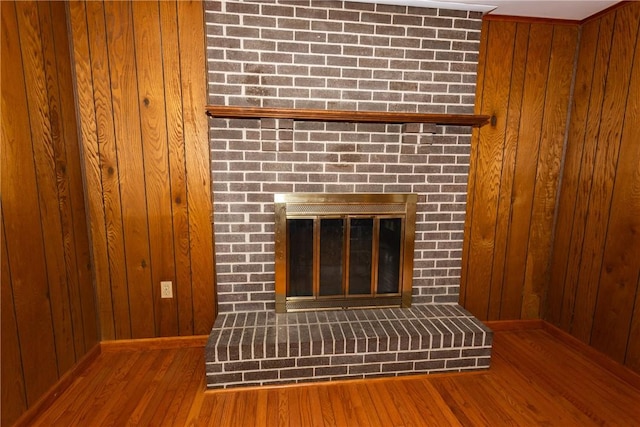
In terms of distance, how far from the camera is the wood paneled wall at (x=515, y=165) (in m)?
2.22

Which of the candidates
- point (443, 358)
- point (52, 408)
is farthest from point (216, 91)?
point (443, 358)

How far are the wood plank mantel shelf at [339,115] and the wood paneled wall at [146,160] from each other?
366 millimetres

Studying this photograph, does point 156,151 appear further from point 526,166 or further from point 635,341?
point 635,341

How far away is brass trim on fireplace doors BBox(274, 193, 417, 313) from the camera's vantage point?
2053mm

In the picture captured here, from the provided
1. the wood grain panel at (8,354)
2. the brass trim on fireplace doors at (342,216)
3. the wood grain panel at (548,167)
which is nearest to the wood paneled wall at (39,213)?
the wood grain panel at (8,354)

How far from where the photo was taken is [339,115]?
73.2 inches

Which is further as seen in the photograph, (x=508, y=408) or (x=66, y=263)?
(x=66, y=263)

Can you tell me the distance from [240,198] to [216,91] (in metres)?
0.66

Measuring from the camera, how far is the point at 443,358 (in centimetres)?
197

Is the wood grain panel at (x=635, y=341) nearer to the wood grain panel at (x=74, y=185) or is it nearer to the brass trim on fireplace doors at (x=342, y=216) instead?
the brass trim on fireplace doors at (x=342, y=216)

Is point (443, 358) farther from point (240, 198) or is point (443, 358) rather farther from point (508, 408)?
point (240, 198)

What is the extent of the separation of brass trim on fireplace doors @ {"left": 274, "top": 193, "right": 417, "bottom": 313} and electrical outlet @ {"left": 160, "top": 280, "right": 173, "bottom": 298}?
0.74 m

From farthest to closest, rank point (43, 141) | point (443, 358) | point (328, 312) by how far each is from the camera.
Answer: point (328, 312)
point (443, 358)
point (43, 141)

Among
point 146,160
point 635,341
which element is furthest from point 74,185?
point 635,341
